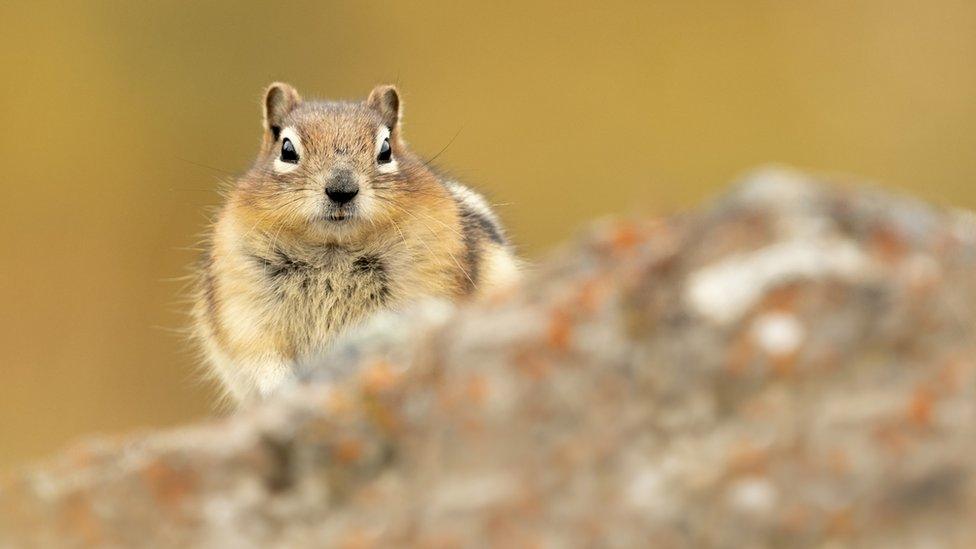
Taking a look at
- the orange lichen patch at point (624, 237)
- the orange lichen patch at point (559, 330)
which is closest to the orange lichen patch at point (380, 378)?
the orange lichen patch at point (559, 330)

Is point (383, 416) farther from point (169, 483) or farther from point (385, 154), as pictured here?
point (385, 154)

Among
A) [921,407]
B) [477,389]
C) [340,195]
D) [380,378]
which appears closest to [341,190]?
[340,195]

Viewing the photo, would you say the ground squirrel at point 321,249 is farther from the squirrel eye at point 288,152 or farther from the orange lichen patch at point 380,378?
the orange lichen patch at point 380,378

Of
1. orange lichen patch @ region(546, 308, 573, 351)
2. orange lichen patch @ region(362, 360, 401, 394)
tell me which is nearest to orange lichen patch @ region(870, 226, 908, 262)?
orange lichen patch @ region(546, 308, 573, 351)

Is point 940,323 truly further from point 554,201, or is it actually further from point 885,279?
point 554,201

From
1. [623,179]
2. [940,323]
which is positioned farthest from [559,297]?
[623,179]

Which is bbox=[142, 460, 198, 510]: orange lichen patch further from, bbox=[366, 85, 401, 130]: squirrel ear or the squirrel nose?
bbox=[366, 85, 401, 130]: squirrel ear
